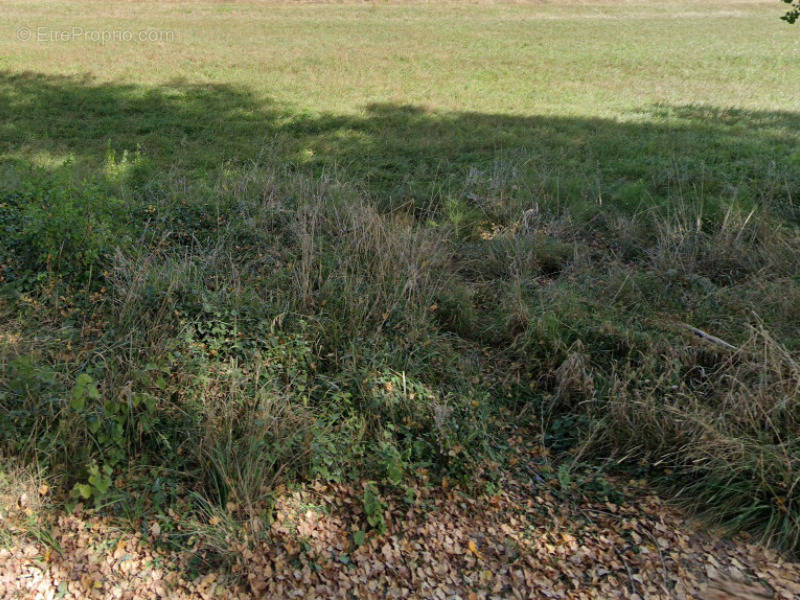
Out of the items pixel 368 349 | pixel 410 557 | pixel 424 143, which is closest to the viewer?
pixel 410 557

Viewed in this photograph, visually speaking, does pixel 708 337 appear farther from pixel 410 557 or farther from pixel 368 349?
pixel 410 557

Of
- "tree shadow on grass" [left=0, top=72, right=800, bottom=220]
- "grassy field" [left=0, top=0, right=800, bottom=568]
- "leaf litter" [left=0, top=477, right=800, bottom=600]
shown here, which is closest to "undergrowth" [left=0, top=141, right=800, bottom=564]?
"grassy field" [left=0, top=0, right=800, bottom=568]

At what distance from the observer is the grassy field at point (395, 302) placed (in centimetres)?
379

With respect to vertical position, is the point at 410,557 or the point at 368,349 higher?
the point at 368,349

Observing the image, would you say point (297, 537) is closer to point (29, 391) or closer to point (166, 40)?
point (29, 391)

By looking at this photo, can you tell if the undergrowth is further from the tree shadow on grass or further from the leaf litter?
the tree shadow on grass

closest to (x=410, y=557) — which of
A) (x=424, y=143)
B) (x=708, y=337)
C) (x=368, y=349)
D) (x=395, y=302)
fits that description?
(x=368, y=349)

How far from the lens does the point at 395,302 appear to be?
498 centimetres

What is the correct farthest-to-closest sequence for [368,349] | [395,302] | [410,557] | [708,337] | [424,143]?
[424,143]
[395,302]
[708,337]
[368,349]
[410,557]

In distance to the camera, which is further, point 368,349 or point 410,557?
point 368,349

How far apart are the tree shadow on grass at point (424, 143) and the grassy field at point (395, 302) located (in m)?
0.07

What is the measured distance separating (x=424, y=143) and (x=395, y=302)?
545cm

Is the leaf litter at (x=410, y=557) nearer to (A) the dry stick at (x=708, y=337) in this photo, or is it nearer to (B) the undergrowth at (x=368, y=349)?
(B) the undergrowth at (x=368, y=349)

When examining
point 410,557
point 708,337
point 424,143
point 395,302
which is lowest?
point 410,557
